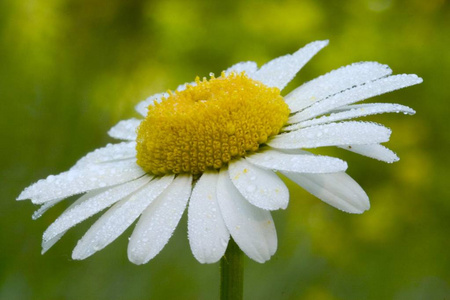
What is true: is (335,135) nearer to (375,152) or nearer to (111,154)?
(375,152)

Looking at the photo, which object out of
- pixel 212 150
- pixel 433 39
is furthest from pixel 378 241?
pixel 212 150

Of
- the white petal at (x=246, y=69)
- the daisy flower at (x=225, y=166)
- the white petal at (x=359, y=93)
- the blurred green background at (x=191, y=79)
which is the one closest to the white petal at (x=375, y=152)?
the daisy flower at (x=225, y=166)

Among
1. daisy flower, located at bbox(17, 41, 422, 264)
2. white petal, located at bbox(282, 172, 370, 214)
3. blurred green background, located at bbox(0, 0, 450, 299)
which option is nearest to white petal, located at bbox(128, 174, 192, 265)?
daisy flower, located at bbox(17, 41, 422, 264)

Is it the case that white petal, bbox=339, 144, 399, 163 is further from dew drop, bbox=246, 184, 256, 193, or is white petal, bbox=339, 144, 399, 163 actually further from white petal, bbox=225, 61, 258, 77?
white petal, bbox=225, 61, 258, 77

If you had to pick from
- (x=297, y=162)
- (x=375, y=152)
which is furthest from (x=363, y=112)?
(x=297, y=162)

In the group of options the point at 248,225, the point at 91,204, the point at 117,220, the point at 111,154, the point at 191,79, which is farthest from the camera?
the point at 191,79

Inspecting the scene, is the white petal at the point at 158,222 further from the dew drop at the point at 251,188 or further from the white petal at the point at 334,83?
the white petal at the point at 334,83
